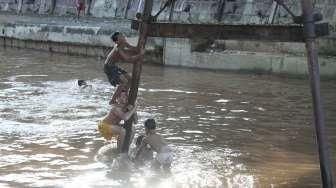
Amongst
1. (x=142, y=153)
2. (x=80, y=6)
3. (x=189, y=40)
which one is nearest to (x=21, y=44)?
(x=80, y=6)

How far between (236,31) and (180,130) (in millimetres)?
3805

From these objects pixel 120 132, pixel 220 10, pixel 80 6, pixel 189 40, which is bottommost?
pixel 120 132

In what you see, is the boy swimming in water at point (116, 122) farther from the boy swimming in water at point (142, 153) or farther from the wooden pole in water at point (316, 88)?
the wooden pole in water at point (316, 88)

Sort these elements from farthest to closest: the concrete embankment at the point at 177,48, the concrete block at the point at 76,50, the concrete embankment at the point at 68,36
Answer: the concrete block at the point at 76,50 → the concrete embankment at the point at 68,36 → the concrete embankment at the point at 177,48

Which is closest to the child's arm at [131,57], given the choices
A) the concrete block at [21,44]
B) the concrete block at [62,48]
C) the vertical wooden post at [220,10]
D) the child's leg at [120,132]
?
the child's leg at [120,132]

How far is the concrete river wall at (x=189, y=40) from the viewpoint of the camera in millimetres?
18656

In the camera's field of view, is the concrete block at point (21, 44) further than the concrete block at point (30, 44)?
Yes

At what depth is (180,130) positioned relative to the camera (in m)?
10.8

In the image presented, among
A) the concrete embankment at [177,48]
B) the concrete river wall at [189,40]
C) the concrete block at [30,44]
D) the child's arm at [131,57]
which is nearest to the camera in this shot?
the child's arm at [131,57]

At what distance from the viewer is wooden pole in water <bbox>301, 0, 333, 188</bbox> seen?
649cm

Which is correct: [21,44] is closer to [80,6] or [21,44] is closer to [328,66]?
[80,6]

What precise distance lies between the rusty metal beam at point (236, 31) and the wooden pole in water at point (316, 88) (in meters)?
0.10

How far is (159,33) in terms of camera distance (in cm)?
801

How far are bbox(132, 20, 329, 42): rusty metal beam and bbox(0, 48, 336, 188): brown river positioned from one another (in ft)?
6.05
